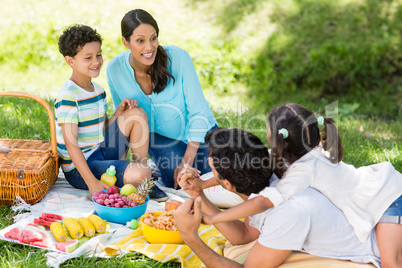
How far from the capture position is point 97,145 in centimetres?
335

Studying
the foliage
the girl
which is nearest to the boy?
the girl

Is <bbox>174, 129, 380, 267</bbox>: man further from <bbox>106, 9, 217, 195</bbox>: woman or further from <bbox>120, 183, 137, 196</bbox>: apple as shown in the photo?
<bbox>106, 9, 217, 195</bbox>: woman

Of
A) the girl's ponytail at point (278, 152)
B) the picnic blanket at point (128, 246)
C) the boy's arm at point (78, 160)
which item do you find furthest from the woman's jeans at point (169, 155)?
the girl's ponytail at point (278, 152)

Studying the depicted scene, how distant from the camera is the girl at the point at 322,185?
2.17 meters

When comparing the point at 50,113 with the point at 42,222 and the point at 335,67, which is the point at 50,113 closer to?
the point at 42,222

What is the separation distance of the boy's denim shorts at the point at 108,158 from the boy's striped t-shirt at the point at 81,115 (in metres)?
0.05

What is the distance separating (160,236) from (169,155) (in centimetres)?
112

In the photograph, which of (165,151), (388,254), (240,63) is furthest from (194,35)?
(388,254)

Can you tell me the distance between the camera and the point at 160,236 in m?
2.55

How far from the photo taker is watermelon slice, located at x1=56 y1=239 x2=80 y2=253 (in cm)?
244

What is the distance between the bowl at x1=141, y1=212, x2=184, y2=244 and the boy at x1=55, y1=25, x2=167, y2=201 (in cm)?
65

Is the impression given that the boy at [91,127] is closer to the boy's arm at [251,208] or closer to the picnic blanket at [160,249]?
the picnic blanket at [160,249]

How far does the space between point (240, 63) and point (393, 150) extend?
276 centimetres

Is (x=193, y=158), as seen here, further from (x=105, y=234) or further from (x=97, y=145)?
(x=105, y=234)
